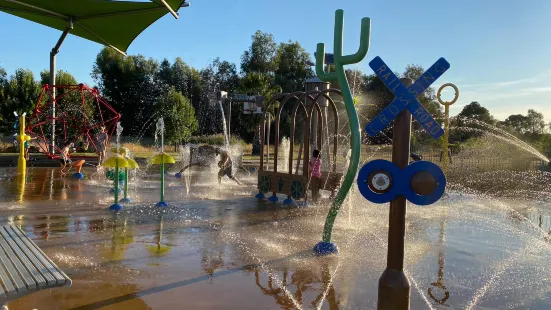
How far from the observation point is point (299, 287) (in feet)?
14.8

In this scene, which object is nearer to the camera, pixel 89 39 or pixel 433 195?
pixel 433 195

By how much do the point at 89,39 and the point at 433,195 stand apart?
5.73 m

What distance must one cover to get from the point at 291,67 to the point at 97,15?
4132 cm

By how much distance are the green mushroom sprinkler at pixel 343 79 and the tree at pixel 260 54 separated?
4295cm

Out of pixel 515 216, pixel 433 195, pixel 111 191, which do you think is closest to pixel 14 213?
pixel 111 191

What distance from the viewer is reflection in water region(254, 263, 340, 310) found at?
411 cm

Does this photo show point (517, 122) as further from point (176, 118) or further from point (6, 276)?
point (6, 276)

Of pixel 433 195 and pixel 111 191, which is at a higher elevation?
pixel 433 195

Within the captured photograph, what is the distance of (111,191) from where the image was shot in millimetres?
11125

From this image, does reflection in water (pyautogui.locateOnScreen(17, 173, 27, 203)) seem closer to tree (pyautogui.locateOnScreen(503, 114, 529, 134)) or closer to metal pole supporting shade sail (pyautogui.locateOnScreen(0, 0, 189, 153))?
metal pole supporting shade sail (pyautogui.locateOnScreen(0, 0, 189, 153))

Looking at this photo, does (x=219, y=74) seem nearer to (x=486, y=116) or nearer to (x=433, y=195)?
(x=486, y=116)

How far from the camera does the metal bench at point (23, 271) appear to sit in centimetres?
294

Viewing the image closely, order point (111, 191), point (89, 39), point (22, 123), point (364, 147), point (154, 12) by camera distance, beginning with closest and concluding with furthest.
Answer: point (154, 12) < point (89, 39) < point (111, 191) < point (22, 123) < point (364, 147)

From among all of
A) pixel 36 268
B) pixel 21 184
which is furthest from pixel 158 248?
pixel 21 184
